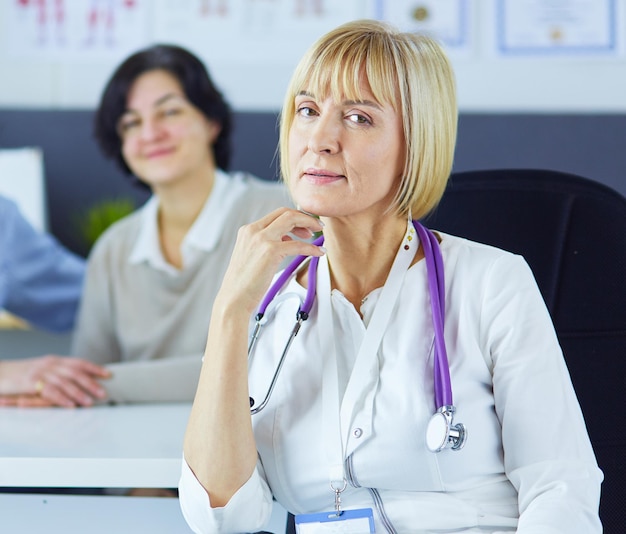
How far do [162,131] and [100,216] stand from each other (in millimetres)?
492

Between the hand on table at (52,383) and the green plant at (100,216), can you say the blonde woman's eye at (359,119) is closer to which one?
the hand on table at (52,383)

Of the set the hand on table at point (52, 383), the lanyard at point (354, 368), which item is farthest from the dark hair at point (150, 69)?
the lanyard at point (354, 368)

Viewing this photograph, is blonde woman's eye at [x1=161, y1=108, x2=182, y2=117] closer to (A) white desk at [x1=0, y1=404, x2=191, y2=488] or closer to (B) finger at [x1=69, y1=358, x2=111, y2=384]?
(B) finger at [x1=69, y1=358, x2=111, y2=384]

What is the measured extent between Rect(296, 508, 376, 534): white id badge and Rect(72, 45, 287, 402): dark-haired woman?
1018 millimetres

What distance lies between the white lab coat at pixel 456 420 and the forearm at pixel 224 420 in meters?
0.02

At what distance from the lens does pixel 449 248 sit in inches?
47.9

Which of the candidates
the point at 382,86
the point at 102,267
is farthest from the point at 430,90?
the point at 102,267

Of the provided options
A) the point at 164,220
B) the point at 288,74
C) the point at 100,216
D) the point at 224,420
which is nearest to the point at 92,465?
the point at 224,420

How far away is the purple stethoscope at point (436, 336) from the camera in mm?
1039

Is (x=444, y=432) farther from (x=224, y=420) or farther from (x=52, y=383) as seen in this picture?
(x=52, y=383)

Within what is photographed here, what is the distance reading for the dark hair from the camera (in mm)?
2285

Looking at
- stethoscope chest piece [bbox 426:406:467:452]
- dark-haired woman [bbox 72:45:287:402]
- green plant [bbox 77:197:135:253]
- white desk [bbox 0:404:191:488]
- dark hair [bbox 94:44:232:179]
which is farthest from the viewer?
green plant [bbox 77:197:135:253]

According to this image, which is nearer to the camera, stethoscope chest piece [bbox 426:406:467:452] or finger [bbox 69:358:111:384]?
stethoscope chest piece [bbox 426:406:467:452]

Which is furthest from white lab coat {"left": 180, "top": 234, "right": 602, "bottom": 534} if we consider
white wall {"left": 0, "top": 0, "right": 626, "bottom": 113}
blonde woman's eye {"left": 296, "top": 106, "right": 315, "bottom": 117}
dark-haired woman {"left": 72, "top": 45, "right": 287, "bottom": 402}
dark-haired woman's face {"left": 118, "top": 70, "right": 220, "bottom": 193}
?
white wall {"left": 0, "top": 0, "right": 626, "bottom": 113}
